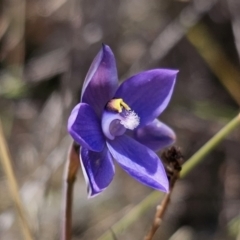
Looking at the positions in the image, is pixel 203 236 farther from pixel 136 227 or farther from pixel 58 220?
pixel 58 220

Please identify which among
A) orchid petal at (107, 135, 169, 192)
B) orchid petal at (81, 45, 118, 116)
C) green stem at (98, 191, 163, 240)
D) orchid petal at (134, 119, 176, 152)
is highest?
orchid petal at (81, 45, 118, 116)

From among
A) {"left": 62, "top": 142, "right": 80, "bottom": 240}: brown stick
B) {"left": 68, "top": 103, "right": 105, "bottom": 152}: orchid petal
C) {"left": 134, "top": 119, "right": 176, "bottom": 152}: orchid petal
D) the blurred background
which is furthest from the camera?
the blurred background

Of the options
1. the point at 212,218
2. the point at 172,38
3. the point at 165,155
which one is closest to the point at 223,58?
the point at 172,38

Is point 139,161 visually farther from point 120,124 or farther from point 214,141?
point 214,141

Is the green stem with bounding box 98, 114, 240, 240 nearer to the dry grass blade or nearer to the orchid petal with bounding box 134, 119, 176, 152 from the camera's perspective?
the orchid petal with bounding box 134, 119, 176, 152

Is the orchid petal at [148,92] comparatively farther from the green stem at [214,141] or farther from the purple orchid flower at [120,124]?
the green stem at [214,141]

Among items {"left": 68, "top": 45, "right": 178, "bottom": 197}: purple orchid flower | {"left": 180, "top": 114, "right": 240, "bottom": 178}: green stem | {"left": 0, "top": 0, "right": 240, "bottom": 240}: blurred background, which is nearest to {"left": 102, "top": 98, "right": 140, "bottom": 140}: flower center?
{"left": 68, "top": 45, "right": 178, "bottom": 197}: purple orchid flower
